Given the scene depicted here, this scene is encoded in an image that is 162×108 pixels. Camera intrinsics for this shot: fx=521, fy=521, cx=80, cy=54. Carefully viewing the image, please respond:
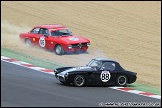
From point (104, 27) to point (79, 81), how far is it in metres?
12.9

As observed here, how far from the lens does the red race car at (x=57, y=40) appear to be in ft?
78.4

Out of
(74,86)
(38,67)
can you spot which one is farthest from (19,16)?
(74,86)

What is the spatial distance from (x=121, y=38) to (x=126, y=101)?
39.2 ft

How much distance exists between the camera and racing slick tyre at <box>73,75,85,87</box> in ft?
60.5

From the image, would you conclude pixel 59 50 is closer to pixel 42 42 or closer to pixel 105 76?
pixel 42 42

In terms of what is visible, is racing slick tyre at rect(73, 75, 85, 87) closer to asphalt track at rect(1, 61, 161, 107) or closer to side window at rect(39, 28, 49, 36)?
asphalt track at rect(1, 61, 161, 107)

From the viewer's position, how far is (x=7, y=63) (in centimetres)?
2216

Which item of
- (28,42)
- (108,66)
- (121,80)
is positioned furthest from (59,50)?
(121,80)

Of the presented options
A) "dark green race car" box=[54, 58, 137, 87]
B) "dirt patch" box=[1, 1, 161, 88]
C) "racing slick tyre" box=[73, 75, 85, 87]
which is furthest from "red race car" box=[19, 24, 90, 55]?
"racing slick tyre" box=[73, 75, 85, 87]

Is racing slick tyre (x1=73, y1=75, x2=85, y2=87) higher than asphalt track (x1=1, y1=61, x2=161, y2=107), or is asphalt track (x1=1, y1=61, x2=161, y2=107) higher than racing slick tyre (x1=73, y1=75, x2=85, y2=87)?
racing slick tyre (x1=73, y1=75, x2=85, y2=87)

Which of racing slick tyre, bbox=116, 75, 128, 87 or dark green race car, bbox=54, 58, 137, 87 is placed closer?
dark green race car, bbox=54, 58, 137, 87

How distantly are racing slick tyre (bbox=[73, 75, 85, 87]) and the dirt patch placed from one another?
2930mm

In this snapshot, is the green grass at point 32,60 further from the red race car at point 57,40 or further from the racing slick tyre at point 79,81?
the racing slick tyre at point 79,81

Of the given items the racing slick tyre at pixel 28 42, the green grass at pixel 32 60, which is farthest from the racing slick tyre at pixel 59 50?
the racing slick tyre at pixel 28 42
